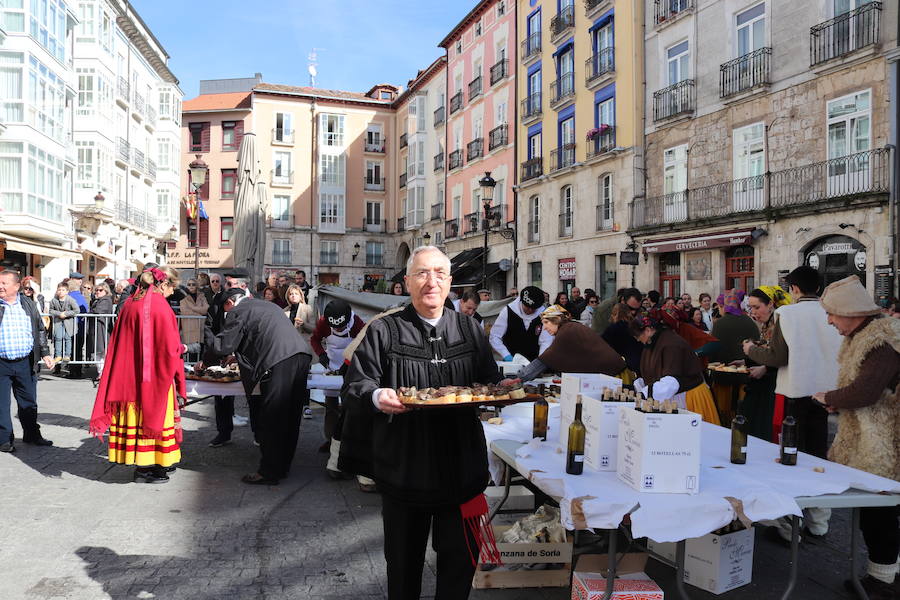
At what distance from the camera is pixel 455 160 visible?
122 ft

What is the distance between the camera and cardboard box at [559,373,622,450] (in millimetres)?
3908

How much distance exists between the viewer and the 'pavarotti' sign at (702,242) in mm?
18344

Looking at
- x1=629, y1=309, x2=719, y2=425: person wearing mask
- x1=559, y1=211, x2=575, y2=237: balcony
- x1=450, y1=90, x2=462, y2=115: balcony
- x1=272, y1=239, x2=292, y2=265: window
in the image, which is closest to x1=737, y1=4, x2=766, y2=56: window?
x1=559, y1=211, x2=575, y2=237: balcony

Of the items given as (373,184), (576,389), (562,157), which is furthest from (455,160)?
(576,389)

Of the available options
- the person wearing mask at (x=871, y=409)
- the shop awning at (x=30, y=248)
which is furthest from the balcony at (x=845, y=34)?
the shop awning at (x=30, y=248)

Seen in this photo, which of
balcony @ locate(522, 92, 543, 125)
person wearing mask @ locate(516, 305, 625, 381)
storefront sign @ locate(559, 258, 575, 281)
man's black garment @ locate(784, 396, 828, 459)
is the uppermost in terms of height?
balcony @ locate(522, 92, 543, 125)

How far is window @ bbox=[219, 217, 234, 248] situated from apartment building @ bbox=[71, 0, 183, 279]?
5990 millimetres

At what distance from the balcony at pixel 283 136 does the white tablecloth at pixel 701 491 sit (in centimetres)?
4618

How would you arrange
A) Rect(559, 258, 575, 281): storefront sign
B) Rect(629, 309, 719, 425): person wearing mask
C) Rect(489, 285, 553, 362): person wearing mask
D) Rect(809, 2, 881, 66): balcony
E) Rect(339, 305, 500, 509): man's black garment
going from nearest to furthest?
Rect(339, 305, 500, 509): man's black garment < Rect(629, 309, 719, 425): person wearing mask < Rect(489, 285, 553, 362): person wearing mask < Rect(809, 2, 881, 66): balcony < Rect(559, 258, 575, 281): storefront sign

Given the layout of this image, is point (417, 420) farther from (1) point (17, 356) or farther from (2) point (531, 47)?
(2) point (531, 47)

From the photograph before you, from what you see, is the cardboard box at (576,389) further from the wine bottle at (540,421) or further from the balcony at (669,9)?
the balcony at (669,9)

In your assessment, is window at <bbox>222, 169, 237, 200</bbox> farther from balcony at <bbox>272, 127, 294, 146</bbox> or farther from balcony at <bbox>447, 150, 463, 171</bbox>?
balcony at <bbox>447, 150, 463, 171</bbox>

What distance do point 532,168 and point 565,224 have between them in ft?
11.5

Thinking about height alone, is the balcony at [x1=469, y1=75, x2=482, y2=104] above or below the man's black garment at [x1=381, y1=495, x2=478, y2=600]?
above
